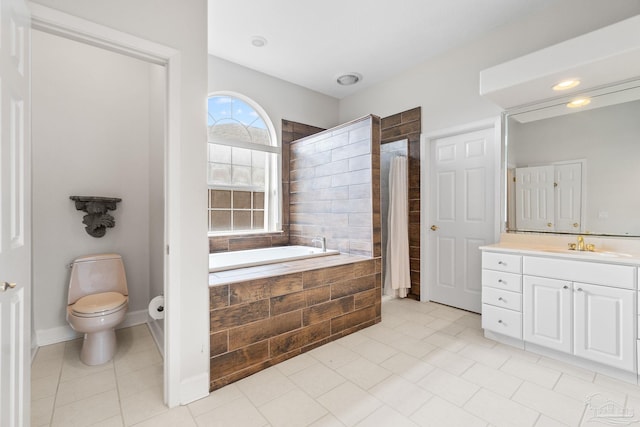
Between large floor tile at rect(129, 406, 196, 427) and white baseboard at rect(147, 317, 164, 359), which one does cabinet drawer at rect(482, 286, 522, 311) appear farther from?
white baseboard at rect(147, 317, 164, 359)

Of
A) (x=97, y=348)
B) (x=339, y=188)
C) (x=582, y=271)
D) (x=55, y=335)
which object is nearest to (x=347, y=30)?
(x=339, y=188)

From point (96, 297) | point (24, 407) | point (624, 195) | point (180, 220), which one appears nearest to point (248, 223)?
point (96, 297)

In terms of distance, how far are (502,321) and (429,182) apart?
167 cm

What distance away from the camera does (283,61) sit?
10.8 feet

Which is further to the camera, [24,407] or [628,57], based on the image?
[628,57]

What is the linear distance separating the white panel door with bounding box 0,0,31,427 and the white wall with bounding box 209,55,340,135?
2.17 meters

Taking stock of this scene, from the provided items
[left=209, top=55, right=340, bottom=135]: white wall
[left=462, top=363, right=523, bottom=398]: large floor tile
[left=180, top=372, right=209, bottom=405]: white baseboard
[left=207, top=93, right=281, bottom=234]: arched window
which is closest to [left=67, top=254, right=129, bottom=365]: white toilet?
[left=180, top=372, right=209, bottom=405]: white baseboard

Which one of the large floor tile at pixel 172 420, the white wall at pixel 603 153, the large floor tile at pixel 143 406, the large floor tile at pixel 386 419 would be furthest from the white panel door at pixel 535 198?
the large floor tile at pixel 143 406

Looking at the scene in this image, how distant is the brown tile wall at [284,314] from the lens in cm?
181

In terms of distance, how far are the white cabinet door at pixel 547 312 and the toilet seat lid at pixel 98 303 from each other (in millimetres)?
3144

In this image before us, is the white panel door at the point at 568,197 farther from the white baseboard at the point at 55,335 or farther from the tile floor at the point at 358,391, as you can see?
the white baseboard at the point at 55,335

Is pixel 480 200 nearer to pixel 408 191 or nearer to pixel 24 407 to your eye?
pixel 408 191

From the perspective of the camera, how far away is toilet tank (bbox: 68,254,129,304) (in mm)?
2359

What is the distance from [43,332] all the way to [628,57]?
15.8 feet
